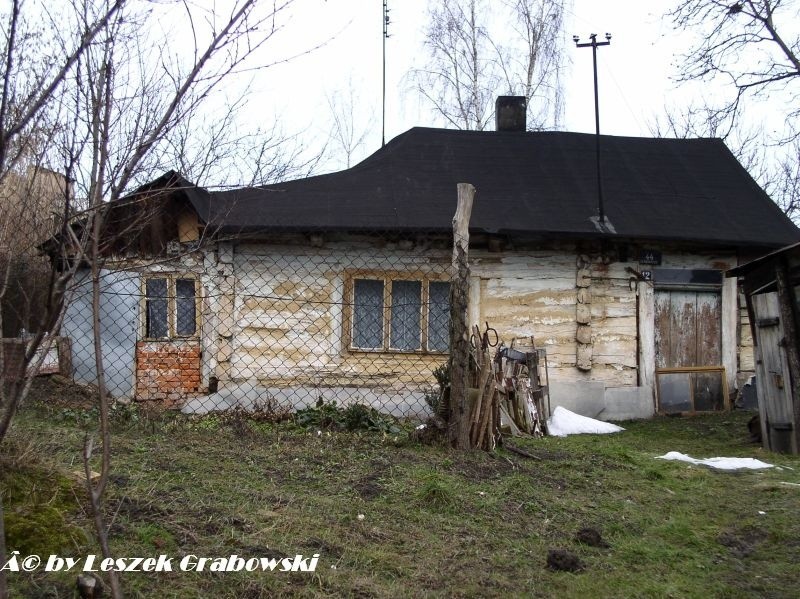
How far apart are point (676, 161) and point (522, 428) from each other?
20.7ft

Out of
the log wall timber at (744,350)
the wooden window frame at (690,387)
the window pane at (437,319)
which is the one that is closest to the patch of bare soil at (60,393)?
the window pane at (437,319)

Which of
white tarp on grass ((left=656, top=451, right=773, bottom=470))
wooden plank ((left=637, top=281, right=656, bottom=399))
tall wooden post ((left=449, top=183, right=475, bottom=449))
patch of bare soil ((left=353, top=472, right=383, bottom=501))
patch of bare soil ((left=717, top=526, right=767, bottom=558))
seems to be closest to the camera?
patch of bare soil ((left=717, top=526, right=767, bottom=558))

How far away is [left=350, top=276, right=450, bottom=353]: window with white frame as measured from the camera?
9320mm

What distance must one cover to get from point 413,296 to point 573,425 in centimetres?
253

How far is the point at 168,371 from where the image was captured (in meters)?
9.48

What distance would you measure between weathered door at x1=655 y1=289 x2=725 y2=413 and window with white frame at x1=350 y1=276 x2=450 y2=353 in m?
3.07

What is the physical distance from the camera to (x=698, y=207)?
10.7 meters

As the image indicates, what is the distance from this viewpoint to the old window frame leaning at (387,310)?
927cm

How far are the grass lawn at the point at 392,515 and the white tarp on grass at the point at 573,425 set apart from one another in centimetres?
296

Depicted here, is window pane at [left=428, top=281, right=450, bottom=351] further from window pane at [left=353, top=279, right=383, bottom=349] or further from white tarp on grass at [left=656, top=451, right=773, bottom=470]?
white tarp on grass at [left=656, top=451, right=773, bottom=470]

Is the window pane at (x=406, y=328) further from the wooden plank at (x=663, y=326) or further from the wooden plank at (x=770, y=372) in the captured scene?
the wooden plank at (x=770, y=372)

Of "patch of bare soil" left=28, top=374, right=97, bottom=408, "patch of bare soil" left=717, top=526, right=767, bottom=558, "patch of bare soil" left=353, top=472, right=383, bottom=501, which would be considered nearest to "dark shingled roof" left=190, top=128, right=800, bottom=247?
"patch of bare soil" left=28, top=374, right=97, bottom=408

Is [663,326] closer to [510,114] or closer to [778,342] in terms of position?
[778,342]

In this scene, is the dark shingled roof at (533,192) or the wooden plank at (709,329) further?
the wooden plank at (709,329)
